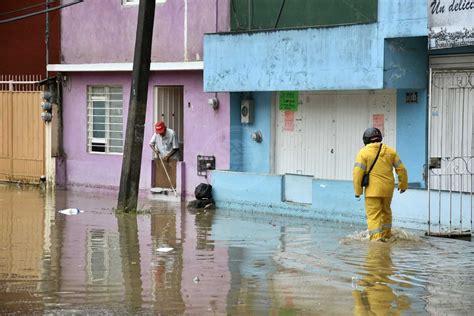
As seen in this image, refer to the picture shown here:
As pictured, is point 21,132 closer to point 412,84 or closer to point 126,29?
point 126,29

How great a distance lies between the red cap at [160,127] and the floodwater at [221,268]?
2.93 m

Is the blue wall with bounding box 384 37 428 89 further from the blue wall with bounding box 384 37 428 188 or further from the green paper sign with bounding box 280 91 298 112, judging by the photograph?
the green paper sign with bounding box 280 91 298 112

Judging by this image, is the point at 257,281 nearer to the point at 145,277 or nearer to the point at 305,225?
the point at 145,277

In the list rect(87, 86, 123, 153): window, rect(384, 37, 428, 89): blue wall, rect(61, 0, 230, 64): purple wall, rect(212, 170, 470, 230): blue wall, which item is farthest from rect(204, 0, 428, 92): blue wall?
rect(87, 86, 123, 153): window

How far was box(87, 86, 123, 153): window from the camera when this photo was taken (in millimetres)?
23125

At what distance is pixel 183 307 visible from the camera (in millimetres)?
9953

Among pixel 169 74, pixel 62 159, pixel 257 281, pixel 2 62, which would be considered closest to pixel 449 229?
pixel 257 281

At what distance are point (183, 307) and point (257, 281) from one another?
162 cm

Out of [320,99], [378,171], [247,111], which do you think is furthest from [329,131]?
[378,171]

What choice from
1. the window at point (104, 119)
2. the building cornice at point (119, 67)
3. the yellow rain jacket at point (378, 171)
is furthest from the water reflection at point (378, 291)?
the window at point (104, 119)

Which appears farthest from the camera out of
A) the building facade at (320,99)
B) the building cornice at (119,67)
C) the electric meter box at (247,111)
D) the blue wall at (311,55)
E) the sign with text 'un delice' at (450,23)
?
the building cornice at (119,67)

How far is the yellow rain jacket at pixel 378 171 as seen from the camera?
46.0 ft

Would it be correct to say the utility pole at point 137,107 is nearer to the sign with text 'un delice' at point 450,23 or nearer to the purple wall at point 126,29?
the purple wall at point 126,29

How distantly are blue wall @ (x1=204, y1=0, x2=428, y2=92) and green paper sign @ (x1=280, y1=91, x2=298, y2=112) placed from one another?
831 millimetres
